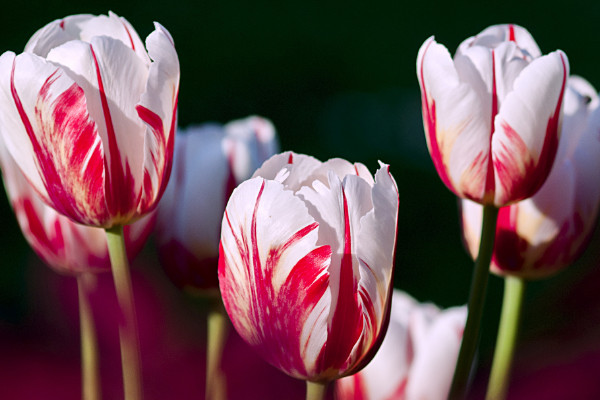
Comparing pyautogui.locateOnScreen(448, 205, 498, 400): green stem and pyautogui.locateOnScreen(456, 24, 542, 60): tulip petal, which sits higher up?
pyautogui.locateOnScreen(456, 24, 542, 60): tulip petal

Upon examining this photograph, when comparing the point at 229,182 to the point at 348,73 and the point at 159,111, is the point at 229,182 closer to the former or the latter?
the point at 159,111

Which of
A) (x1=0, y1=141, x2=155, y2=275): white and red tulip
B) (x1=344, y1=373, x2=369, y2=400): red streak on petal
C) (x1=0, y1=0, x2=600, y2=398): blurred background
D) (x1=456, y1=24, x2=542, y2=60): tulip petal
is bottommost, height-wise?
(x1=0, y1=0, x2=600, y2=398): blurred background

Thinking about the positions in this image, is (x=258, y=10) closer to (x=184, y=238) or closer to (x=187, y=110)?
(x=187, y=110)

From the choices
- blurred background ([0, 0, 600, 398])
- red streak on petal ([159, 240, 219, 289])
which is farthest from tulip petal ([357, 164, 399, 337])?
blurred background ([0, 0, 600, 398])

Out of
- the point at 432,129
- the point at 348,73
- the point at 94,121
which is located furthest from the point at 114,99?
the point at 348,73

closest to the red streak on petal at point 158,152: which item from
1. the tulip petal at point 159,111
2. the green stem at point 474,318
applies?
the tulip petal at point 159,111

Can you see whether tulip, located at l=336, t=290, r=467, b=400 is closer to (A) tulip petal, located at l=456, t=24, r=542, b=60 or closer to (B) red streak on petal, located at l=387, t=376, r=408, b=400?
(B) red streak on petal, located at l=387, t=376, r=408, b=400
